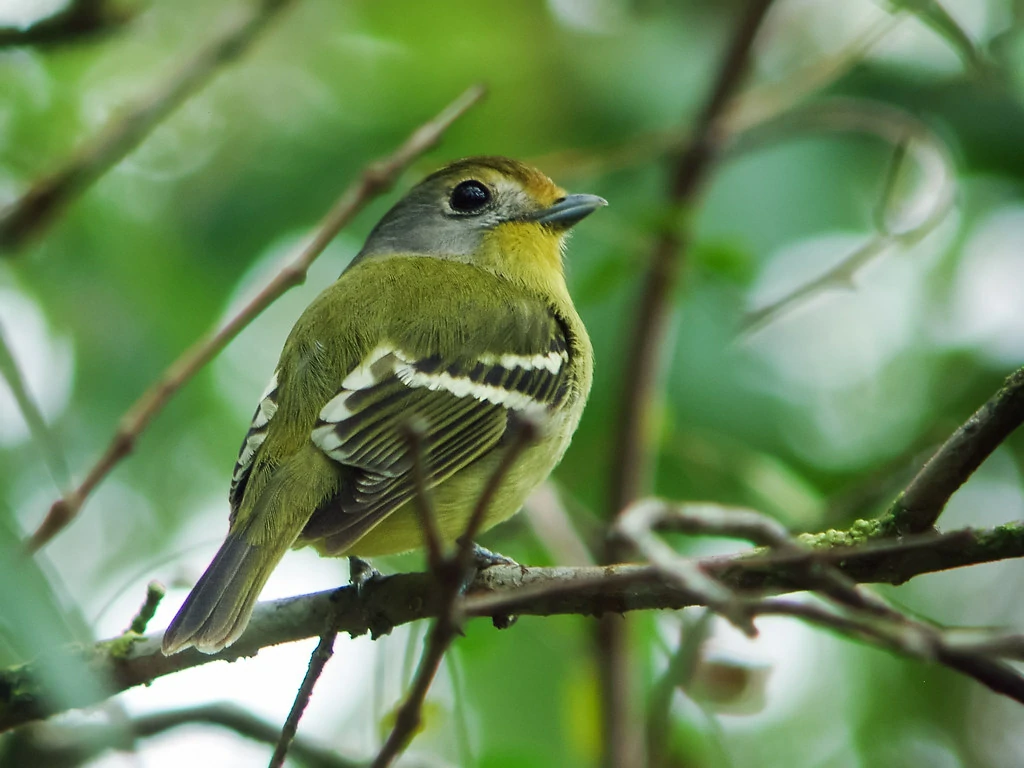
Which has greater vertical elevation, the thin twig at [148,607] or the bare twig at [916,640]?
the thin twig at [148,607]

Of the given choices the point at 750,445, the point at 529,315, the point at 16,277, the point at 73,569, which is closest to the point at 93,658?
the point at 529,315

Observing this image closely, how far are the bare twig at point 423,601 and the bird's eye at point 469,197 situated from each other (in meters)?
2.00

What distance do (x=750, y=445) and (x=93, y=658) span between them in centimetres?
270

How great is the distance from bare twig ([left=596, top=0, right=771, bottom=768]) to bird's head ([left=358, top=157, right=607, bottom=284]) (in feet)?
1.26

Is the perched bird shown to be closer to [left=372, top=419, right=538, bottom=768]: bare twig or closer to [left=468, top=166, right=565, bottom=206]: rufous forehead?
[left=468, top=166, right=565, bottom=206]: rufous forehead

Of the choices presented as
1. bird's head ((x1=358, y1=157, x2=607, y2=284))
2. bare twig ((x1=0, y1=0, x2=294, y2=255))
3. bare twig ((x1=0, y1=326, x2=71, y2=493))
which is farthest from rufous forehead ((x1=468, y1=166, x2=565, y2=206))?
bare twig ((x1=0, y1=326, x2=71, y2=493))

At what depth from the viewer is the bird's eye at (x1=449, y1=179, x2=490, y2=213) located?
Result: 456 centimetres

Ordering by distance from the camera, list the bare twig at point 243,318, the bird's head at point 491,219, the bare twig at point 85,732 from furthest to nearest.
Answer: the bird's head at point 491,219
the bare twig at point 85,732
the bare twig at point 243,318

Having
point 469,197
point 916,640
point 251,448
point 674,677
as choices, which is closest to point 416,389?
point 251,448

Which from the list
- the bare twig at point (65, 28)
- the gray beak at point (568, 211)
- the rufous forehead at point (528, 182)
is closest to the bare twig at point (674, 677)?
the gray beak at point (568, 211)

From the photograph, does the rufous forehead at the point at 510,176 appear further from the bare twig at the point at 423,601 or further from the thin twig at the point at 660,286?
the bare twig at the point at 423,601

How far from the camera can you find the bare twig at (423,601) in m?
1.90

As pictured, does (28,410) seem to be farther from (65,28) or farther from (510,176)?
(510,176)

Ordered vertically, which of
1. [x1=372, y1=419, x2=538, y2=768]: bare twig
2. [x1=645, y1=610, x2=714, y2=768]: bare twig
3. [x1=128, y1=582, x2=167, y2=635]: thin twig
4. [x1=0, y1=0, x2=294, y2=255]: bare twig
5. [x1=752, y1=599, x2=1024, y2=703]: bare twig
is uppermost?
[x1=0, y1=0, x2=294, y2=255]: bare twig
